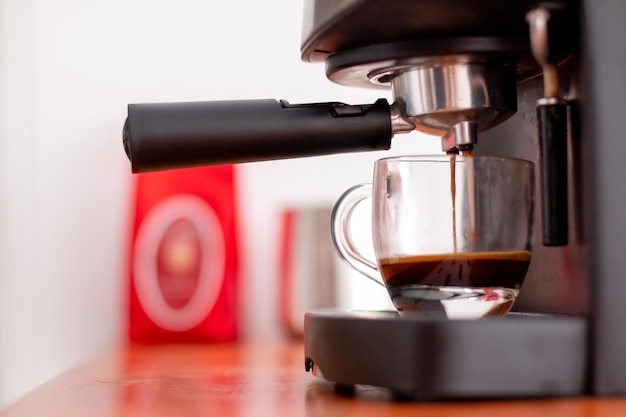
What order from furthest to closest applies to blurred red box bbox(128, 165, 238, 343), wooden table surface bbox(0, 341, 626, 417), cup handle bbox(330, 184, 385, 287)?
blurred red box bbox(128, 165, 238, 343) → cup handle bbox(330, 184, 385, 287) → wooden table surface bbox(0, 341, 626, 417)

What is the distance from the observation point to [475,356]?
1.59 ft

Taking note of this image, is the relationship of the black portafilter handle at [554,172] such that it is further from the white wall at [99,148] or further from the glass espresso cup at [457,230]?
the white wall at [99,148]

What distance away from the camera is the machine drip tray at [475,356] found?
48 centimetres

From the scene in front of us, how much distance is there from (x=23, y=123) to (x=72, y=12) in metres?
0.18

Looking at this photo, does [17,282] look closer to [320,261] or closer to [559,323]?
[320,261]

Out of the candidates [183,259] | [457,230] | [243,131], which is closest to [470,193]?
[457,230]

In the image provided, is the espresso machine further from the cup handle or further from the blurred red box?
the blurred red box

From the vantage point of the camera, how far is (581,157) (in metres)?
0.52

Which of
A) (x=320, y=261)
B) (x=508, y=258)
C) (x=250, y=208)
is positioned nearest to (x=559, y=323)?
(x=508, y=258)

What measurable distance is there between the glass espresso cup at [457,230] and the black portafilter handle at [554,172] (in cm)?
3

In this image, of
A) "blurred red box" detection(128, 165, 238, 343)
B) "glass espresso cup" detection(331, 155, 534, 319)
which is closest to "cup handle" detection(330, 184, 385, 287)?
"glass espresso cup" detection(331, 155, 534, 319)

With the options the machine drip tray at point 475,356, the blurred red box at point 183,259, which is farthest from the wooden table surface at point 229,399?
the blurred red box at point 183,259

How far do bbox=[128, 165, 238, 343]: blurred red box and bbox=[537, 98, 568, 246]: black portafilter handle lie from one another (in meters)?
0.77

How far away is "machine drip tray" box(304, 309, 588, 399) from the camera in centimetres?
48
